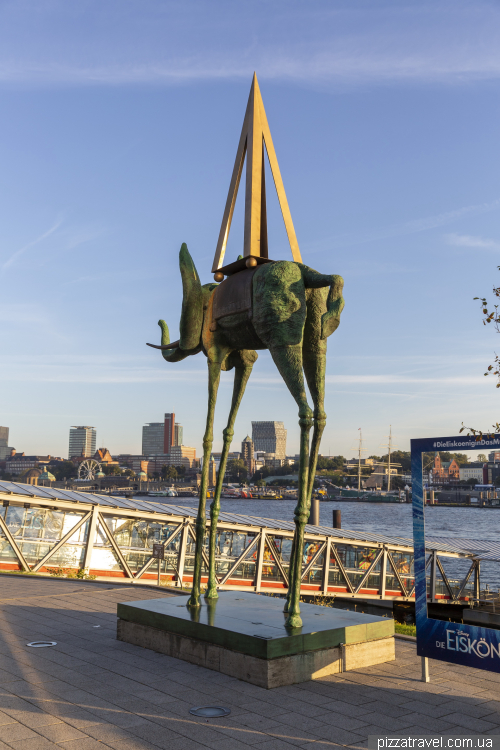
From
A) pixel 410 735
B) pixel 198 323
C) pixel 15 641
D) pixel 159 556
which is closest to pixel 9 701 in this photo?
pixel 15 641

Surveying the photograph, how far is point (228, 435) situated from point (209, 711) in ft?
15.6

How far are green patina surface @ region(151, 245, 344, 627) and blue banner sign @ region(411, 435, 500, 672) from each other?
1.53 metres

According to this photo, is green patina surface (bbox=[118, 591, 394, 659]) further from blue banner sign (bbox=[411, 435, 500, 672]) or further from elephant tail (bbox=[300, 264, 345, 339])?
elephant tail (bbox=[300, 264, 345, 339])

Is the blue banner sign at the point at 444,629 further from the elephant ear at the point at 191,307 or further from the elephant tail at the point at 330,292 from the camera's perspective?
the elephant ear at the point at 191,307

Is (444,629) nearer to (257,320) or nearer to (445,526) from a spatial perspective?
(257,320)

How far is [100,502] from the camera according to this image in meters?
20.3

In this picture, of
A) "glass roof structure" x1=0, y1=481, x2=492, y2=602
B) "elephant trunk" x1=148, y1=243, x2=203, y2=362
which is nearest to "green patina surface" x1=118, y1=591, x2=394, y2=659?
"elephant trunk" x1=148, y1=243, x2=203, y2=362

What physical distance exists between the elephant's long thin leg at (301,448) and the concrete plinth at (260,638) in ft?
1.13

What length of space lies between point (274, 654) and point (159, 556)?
44.7 feet

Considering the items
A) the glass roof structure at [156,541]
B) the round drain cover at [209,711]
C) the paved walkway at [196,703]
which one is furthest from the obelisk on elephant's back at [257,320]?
the glass roof structure at [156,541]

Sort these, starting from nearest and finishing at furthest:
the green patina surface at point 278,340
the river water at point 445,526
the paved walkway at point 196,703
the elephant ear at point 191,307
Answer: the paved walkway at point 196,703 → the green patina surface at point 278,340 → the elephant ear at point 191,307 → the river water at point 445,526

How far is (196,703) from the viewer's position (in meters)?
6.62

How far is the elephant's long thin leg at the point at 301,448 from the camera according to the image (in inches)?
323

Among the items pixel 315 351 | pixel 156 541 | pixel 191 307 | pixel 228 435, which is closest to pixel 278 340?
pixel 315 351
